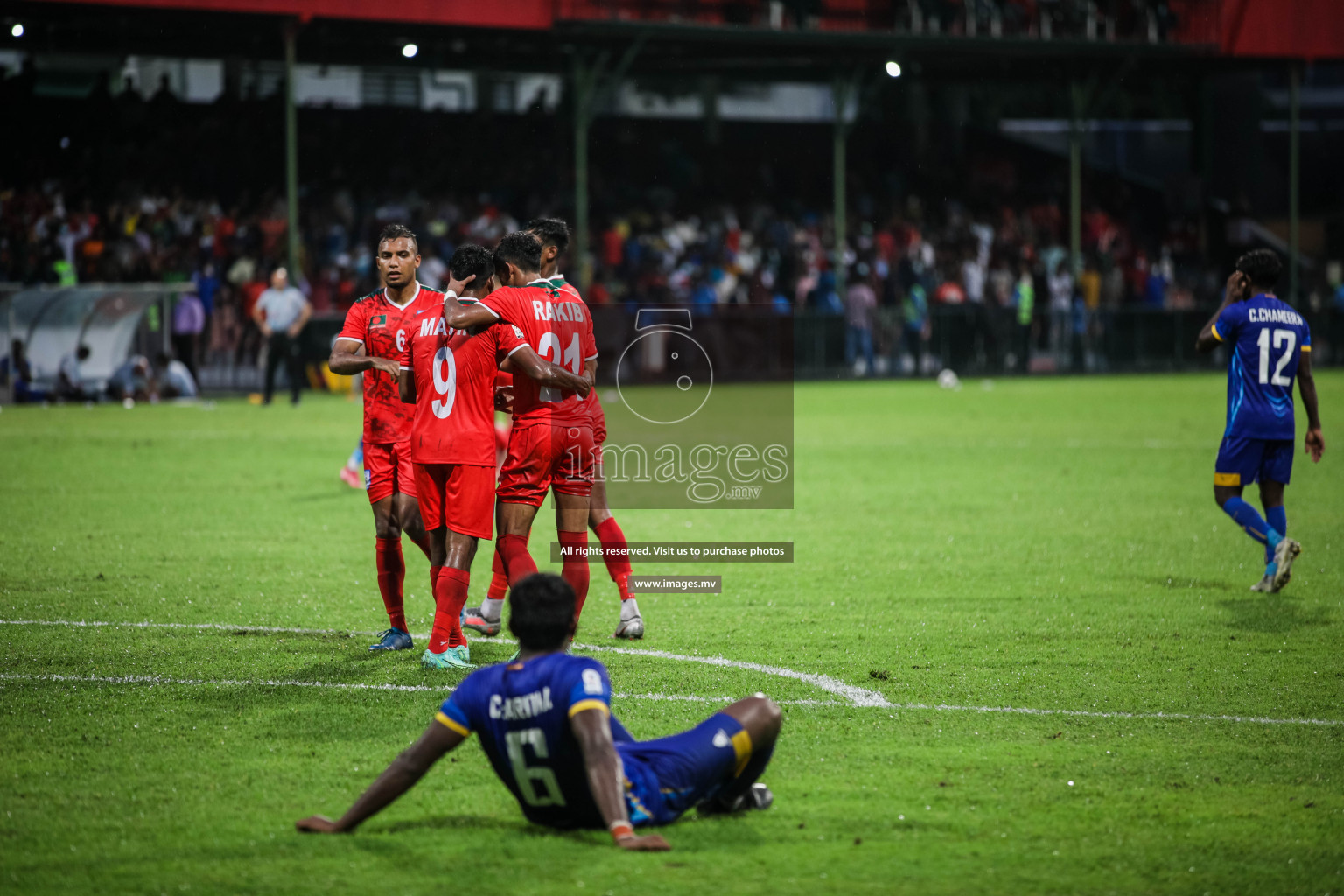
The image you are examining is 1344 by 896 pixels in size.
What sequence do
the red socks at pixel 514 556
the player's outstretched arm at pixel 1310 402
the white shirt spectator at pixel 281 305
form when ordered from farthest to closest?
the white shirt spectator at pixel 281 305 → the player's outstretched arm at pixel 1310 402 → the red socks at pixel 514 556

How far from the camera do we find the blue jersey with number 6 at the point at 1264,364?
31.2 ft

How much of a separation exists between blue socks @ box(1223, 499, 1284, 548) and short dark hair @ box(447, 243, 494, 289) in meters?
5.02

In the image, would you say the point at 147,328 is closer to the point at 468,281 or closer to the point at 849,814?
the point at 468,281

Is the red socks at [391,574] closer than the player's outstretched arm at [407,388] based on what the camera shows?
No

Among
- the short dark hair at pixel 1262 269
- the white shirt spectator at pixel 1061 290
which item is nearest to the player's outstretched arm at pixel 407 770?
the short dark hair at pixel 1262 269

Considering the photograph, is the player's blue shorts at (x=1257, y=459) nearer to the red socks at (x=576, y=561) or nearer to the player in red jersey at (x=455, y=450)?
the red socks at (x=576, y=561)

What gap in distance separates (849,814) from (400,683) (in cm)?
272

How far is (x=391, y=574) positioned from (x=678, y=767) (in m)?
3.37

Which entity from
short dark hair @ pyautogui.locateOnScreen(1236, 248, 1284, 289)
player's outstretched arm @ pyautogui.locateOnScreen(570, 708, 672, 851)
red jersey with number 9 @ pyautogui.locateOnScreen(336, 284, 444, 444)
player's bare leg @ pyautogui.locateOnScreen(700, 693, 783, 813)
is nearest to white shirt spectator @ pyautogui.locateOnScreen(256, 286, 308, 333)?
red jersey with number 9 @ pyautogui.locateOnScreen(336, 284, 444, 444)

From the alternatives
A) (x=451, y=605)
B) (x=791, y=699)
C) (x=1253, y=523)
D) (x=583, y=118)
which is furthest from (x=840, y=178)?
(x=791, y=699)

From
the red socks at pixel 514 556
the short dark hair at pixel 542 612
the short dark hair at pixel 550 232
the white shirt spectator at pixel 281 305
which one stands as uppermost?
the white shirt spectator at pixel 281 305

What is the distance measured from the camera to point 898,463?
17.0 meters

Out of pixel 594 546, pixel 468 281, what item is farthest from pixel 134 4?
pixel 468 281

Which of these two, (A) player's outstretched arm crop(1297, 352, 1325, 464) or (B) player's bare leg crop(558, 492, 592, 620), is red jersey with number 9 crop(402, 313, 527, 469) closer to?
(B) player's bare leg crop(558, 492, 592, 620)
